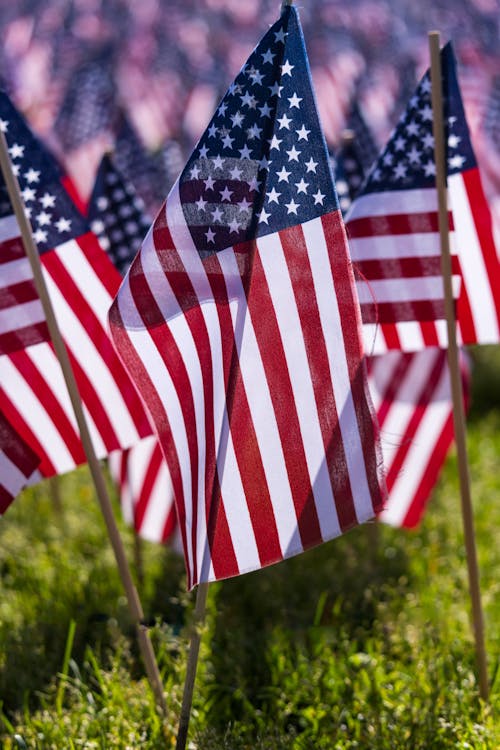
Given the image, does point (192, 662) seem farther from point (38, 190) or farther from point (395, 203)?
point (395, 203)

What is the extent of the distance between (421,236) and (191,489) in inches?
67.0

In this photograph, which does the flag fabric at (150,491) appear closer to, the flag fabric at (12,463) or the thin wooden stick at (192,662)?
the flag fabric at (12,463)

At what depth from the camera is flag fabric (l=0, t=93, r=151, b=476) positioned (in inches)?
161

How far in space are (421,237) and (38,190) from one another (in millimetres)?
1788

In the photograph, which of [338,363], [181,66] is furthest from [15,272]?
[181,66]

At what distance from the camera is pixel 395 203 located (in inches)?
172

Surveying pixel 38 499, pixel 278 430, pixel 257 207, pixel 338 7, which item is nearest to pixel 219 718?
pixel 278 430

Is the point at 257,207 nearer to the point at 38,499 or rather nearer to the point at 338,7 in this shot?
the point at 38,499

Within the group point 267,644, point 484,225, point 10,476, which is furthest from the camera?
point 267,644

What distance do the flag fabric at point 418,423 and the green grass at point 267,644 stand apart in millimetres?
294

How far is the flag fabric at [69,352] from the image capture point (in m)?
4.10

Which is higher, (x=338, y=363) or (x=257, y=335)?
(x=257, y=335)

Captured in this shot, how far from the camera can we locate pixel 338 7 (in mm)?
21812

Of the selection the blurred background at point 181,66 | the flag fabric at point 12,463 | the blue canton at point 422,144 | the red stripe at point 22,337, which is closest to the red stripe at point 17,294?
the red stripe at point 22,337
